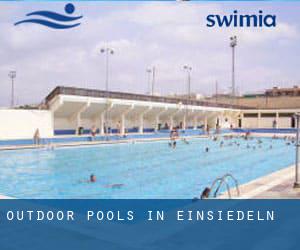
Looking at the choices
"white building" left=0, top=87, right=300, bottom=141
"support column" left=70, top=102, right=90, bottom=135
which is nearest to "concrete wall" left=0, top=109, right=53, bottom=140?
"white building" left=0, top=87, right=300, bottom=141

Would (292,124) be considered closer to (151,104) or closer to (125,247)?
(151,104)

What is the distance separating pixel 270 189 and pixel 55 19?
15863 mm

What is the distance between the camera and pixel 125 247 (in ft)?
14.0

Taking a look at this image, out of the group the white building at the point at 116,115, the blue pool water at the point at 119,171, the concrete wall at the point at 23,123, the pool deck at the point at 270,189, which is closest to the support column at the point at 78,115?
the white building at the point at 116,115

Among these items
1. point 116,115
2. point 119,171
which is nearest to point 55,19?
point 119,171

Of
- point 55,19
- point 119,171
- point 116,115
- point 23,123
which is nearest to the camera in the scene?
point 119,171

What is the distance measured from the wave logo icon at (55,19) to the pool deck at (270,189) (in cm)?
1469

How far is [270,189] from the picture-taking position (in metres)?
7.58

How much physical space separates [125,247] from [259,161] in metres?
13.8

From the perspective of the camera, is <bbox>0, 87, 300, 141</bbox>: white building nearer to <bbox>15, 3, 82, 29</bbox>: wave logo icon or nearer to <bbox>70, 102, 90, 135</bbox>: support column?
<bbox>70, 102, 90, 135</bbox>: support column

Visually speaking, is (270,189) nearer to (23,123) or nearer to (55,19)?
(55,19)

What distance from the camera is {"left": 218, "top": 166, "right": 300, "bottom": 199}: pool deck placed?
6.91 metres

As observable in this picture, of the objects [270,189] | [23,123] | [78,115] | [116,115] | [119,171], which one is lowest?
[119,171]

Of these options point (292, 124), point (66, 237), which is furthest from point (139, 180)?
point (292, 124)
